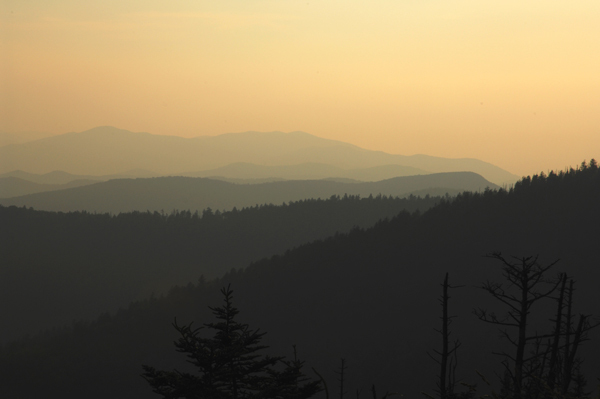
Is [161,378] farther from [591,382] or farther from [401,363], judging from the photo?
[401,363]

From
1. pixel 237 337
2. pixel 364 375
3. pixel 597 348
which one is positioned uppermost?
pixel 237 337

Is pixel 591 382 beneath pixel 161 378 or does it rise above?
beneath

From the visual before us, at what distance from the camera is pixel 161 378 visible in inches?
440

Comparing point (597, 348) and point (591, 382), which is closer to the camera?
point (591, 382)

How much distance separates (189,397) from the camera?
11.2 meters

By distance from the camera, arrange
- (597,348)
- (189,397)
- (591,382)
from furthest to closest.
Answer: (597,348), (591,382), (189,397)

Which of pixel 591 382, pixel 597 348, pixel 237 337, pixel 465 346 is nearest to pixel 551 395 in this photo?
pixel 237 337

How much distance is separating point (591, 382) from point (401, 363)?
57772 mm

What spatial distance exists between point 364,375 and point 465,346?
111 feet

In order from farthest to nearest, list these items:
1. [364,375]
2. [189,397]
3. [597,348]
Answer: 1. [364,375]
2. [597,348]
3. [189,397]

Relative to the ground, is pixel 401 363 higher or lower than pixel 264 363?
lower

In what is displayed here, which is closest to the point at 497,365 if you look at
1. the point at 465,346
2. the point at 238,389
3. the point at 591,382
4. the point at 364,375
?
the point at 465,346

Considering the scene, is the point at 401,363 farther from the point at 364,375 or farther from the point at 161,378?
the point at 161,378

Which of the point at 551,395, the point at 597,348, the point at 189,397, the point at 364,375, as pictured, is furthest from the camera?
the point at 364,375
